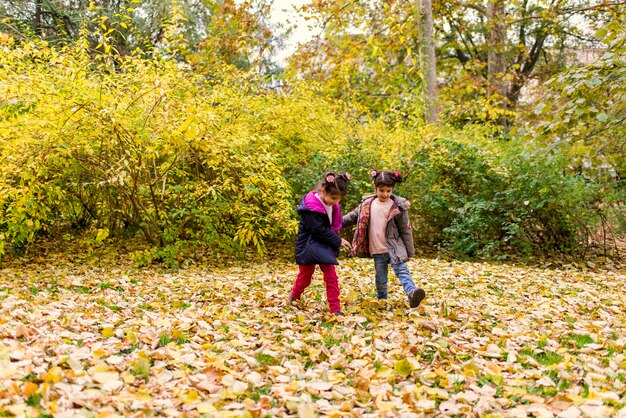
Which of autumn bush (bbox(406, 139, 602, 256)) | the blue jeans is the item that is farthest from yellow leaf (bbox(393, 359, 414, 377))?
autumn bush (bbox(406, 139, 602, 256))

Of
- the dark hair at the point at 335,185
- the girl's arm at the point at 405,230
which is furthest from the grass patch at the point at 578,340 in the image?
the dark hair at the point at 335,185

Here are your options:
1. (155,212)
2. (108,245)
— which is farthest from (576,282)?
(108,245)

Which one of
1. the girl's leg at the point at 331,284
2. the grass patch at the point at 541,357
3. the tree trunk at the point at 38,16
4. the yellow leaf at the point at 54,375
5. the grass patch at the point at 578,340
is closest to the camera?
the yellow leaf at the point at 54,375

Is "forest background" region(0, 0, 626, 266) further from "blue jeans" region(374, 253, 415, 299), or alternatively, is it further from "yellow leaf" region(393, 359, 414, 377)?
"yellow leaf" region(393, 359, 414, 377)

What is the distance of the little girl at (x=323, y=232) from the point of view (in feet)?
14.9

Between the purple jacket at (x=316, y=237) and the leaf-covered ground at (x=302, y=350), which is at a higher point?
the purple jacket at (x=316, y=237)

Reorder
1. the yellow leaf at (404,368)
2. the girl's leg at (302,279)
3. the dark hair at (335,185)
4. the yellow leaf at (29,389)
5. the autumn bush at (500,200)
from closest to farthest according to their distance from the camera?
the yellow leaf at (29,389) → the yellow leaf at (404,368) → the dark hair at (335,185) → the girl's leg at (302,279) → the autumn bush at (500,200)

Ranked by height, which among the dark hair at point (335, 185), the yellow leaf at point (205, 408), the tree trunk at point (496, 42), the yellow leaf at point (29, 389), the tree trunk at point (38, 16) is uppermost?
the tree trunk at point (38, 16)

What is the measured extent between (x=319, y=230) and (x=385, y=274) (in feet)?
3.13

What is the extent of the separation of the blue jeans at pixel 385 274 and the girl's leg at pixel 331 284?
0.53m

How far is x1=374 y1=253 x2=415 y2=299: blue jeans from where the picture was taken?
483cm

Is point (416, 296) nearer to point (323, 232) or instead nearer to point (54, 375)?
point (323, 232)

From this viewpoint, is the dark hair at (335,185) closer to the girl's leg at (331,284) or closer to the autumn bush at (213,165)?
the girl's leg at (331,284)

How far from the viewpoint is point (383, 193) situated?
4.89 m
